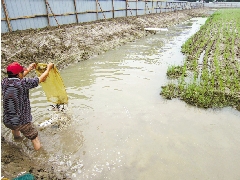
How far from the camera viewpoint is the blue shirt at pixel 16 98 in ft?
11.6

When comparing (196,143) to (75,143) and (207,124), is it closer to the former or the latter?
(207,124)

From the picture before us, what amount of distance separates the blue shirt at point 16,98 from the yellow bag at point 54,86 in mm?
1024

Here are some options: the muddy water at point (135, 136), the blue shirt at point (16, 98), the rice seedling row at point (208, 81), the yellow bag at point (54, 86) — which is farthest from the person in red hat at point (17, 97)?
the rice seedling row at point (208, 81)

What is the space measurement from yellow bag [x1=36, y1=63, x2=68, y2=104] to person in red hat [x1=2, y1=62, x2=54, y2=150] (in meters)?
0.94

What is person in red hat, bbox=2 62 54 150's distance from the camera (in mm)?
3516

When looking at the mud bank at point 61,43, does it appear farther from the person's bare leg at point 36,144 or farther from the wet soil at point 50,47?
the person's bare leg at point 36,144

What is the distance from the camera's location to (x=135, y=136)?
4.64 meters

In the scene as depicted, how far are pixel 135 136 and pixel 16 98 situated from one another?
8.60 feet

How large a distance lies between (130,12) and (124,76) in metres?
14.4

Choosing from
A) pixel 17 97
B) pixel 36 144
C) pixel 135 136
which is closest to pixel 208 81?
pixel 135 136

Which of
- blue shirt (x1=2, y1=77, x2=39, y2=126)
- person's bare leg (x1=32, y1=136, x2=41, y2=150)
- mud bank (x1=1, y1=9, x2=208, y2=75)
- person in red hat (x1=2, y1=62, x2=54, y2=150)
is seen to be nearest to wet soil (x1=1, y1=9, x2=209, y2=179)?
mud bank (x1=1, y1=9, x2=208, y2=75)

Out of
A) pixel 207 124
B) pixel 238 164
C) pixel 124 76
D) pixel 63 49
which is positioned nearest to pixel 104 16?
pixel 63 49

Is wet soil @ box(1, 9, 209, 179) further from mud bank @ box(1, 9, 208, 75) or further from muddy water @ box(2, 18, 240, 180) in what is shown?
muddy water @ box(2, 18, 240, 180)

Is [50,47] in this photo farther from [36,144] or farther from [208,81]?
[208,81]
